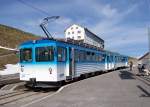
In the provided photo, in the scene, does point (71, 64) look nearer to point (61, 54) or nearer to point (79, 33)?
point (61, 54)

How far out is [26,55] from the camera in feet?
63.9

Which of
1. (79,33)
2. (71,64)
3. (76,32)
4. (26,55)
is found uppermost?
(76,32)

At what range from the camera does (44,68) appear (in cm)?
1845

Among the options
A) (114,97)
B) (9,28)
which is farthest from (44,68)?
(9,28)

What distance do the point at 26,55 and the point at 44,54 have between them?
1.41 meters

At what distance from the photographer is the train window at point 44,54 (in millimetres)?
18406

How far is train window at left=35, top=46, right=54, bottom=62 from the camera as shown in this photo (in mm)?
18406

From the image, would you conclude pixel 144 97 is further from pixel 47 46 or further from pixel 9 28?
pixel 9 28

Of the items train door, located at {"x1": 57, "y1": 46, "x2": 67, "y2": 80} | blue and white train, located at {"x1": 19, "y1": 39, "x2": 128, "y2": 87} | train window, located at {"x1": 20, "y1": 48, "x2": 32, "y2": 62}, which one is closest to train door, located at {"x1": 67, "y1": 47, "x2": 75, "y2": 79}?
blue and white train, located at {"x1": 19, "y1": 39, "x2": 128, "y2": 87}

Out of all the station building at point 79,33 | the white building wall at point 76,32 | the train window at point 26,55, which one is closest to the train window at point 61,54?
the train window at point 26,55

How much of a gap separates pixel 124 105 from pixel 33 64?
837 cm

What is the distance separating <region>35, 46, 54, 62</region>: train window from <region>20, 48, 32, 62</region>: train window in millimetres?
568

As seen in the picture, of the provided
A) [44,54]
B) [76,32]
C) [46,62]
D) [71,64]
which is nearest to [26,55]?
Result: [44,54]

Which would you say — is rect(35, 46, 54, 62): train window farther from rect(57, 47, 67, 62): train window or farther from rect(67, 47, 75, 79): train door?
rect(67, 47, 75, 79): train door
